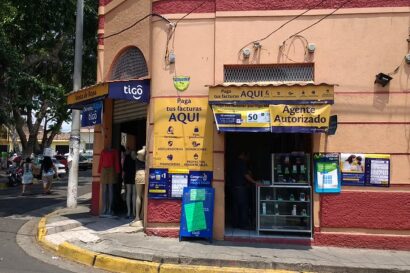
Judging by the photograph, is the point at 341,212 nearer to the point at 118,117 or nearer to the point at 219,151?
the point at 219,151

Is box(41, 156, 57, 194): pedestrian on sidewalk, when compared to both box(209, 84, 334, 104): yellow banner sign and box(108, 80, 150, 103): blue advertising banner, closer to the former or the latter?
box(108, 80, 150, 103): blue advertising banner

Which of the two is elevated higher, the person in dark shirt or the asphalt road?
the person in dark shirt

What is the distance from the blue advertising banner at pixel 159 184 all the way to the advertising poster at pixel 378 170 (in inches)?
149

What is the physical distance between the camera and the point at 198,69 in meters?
9.38

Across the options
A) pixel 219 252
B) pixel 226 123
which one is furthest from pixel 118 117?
pixel 219 252

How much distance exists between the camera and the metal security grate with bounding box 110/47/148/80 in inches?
408

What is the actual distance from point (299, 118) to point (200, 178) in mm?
2218

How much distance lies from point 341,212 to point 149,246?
140 inches

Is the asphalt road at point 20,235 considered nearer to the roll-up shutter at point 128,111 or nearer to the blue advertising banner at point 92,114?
the blue advertising banner at point 92,114

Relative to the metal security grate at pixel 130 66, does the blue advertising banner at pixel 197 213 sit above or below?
below

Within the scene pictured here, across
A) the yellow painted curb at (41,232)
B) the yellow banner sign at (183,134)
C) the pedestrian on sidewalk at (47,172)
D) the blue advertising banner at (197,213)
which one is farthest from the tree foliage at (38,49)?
the blue advertising banner at (197,213)

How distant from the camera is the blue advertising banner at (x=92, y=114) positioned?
1050 centimetres

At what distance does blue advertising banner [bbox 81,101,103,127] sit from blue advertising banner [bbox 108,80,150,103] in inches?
55.0

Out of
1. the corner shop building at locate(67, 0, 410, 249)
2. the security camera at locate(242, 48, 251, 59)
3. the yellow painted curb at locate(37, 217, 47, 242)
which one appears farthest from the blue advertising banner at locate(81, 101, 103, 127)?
the security camera at locate(242, 48, 251, 59)
